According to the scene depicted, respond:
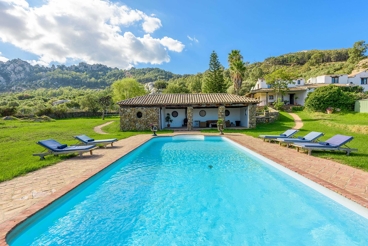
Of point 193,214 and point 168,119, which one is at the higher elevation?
point 168,119

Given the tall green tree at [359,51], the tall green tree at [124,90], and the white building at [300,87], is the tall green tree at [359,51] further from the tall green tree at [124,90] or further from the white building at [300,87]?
the tall green tree at [124,90]

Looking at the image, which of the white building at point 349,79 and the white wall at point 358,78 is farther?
the white building at point 349,79

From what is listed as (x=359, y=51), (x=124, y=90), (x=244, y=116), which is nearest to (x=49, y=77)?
(x=124, y=90)

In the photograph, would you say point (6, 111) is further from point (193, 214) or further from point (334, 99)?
point (334, 99)

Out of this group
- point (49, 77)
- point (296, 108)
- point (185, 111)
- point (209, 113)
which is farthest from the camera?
point (49, 77)

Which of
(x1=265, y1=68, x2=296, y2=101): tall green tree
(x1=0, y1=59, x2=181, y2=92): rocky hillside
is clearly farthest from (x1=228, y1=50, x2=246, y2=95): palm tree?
(x1=0, y1=59, x2=181, y2=92): rocky hillside

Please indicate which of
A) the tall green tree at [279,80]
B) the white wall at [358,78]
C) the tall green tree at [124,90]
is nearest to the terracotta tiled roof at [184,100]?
the tall green tree at [279,80]

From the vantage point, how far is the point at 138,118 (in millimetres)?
19719

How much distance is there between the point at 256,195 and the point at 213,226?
78.6 inches

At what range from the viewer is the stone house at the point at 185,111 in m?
19.3

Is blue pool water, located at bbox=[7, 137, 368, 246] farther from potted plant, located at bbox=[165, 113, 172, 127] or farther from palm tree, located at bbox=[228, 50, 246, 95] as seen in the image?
palm tree, located at bbox=[228, 50, 246, 95]

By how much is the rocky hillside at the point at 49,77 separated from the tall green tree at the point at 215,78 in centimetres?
6911

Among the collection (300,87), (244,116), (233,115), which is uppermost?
(300,87)

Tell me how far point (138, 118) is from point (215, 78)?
22664 millimetres
